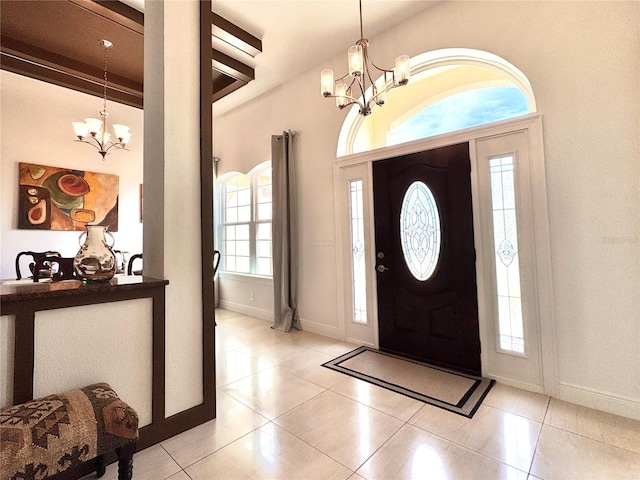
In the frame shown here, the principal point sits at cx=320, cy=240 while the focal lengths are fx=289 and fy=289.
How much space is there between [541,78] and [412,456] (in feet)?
9.59

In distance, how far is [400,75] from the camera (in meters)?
2.25

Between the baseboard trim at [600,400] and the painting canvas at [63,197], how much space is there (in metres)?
5.42

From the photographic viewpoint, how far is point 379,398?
227cm

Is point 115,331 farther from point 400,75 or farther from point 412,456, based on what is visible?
point 400,75

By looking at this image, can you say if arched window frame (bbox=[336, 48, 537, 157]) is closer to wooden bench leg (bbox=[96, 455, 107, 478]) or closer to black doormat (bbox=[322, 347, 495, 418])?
black doormat (bbox=[322, 347, 495, 418])

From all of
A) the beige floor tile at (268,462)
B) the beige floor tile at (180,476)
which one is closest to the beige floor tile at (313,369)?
the beige floor tile at (268,462)

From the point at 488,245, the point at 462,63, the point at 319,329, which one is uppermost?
the point at 462,63

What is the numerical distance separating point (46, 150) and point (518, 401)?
6.51 meters

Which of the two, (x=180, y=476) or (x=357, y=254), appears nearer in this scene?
(x=180, y=476)

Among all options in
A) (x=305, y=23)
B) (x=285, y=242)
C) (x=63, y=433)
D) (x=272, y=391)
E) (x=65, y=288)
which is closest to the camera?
(x=63, y=433)

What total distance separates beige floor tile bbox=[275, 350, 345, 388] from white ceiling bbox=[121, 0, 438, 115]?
3.46m

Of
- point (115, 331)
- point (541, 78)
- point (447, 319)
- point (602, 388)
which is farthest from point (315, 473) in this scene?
point (541, 78)

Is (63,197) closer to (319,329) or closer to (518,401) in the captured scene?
(319,329)

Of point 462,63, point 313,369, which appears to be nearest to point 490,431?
point 313,369
